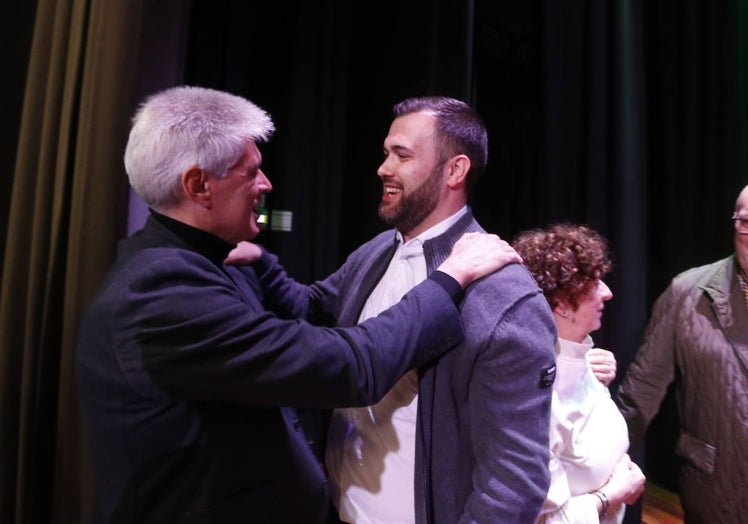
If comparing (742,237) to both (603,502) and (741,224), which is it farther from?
(603,502)

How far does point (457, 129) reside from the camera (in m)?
1.27

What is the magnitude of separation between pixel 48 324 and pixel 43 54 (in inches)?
29.1

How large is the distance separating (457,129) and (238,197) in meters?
0.54

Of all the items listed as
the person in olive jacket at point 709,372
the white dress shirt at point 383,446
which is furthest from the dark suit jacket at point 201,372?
the person in olive jacket at point 709,372

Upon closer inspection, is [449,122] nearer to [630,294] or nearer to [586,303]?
[586,303]

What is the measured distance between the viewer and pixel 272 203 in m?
2.10

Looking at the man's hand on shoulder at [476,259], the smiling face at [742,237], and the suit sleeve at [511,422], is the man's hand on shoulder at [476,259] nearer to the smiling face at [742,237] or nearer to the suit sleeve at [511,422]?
the suit sleeve at [511,422]

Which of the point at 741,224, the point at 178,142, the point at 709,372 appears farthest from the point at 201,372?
the point at 741,224

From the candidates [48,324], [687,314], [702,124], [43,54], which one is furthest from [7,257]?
[702,124]

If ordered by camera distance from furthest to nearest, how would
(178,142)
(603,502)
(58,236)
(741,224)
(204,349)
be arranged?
(741,224) → (58,236) → (603,502) → (178,142) → (204,349)

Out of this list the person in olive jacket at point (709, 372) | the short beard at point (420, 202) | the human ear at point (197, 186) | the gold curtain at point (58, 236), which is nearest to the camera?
the human ear at point (197, 186)

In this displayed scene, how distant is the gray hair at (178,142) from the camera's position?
3.29ft

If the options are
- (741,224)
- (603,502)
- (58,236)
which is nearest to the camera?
(603,502)

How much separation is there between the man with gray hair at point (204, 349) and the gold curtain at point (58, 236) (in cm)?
47
